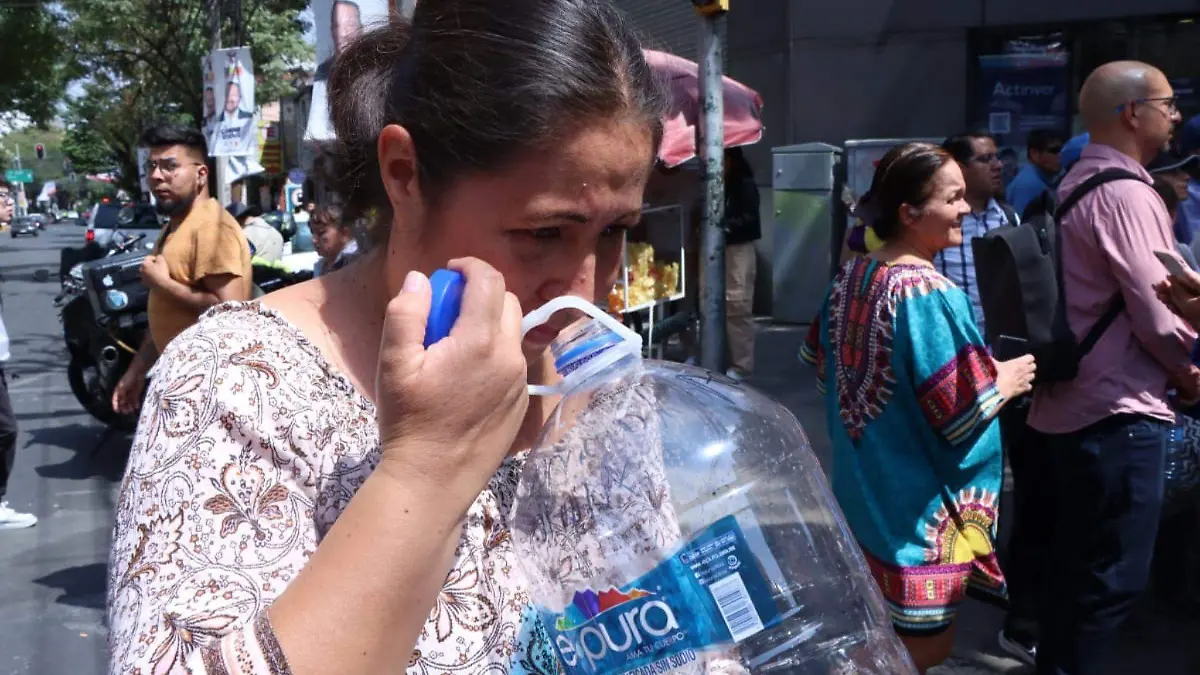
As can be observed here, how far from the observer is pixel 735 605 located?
115cm

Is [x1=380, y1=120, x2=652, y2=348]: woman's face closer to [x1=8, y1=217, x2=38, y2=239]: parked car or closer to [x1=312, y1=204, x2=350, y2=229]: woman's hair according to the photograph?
[x1=312, y1=204, x2=350, y2=229]: woman's hair

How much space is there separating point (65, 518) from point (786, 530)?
5820 millimetres

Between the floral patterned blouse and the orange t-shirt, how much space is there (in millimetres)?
3551

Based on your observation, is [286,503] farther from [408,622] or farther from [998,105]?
[998,105]

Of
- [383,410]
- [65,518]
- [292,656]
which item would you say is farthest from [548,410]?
[65,518]

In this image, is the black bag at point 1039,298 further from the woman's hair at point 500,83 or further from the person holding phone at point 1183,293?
the woman's hair at point 500,83

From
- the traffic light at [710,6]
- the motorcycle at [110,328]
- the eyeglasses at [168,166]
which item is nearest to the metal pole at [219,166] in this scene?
the motorcycle at [110,328]

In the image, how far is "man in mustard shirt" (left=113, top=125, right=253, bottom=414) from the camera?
4574 mm

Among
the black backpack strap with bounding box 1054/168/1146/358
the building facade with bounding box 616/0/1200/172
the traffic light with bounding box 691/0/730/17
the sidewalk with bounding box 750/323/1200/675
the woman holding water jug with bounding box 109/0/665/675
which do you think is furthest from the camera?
the building facade with bounding box 616/0/1200/172

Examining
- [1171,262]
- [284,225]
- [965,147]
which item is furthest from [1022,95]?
[284,225]

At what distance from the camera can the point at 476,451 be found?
959 millimetres

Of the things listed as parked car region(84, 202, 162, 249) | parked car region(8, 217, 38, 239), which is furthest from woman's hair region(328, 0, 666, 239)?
parked car region(8, 217, 38, 239)

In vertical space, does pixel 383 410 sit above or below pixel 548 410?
above

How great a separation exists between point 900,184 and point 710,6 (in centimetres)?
183
